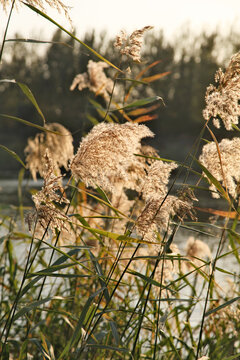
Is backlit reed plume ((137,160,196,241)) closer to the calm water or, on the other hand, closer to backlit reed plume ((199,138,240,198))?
backlit reed plume ((199,138,240,198))

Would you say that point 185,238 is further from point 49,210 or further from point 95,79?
point 49,210

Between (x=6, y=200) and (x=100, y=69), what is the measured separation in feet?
29.9

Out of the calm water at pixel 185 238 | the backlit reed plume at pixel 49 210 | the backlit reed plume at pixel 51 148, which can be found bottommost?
the calm water at pixel 185 238

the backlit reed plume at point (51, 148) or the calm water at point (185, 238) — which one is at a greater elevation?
the backlit reed plume at point (51, 148)

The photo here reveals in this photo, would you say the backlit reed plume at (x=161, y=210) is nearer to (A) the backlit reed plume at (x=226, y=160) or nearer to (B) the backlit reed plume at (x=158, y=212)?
(B) the backlit reed plume at (x=158, y=212)

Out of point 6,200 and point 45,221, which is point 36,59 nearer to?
point 6,200

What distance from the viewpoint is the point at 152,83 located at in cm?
3294

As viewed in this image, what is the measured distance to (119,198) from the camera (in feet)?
9.99

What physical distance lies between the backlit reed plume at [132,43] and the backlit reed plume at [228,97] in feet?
1.06

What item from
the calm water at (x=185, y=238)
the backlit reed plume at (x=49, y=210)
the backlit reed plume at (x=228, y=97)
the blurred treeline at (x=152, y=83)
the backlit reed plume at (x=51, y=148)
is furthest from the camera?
the blurred treeline at (x=152, y=83)

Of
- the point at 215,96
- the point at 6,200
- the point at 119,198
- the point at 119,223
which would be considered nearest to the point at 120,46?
the point at 215,96

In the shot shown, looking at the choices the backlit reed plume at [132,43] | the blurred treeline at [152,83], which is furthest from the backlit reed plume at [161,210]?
the blurred treeline at [152,83]

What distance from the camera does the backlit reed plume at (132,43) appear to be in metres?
1.83

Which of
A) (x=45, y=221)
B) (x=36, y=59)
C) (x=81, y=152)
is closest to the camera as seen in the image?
(x=45, y=221)
